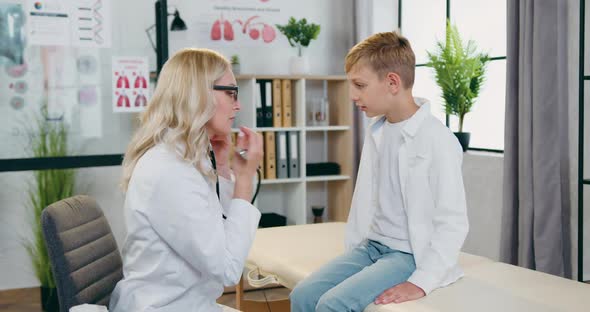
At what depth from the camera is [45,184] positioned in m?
3.55

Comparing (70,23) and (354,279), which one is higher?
(70,23)

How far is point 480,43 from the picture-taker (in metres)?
4.06

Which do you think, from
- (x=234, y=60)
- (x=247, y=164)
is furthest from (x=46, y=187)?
(x=247, y=164)

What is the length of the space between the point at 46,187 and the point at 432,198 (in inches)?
92.3

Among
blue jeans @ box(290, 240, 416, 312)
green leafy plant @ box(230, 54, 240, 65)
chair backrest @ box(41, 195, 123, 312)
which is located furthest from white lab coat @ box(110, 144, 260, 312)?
green leafy plant @ box(230, 54, 240, 65)

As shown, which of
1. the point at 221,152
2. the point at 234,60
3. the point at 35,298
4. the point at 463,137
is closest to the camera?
the point at 221,152

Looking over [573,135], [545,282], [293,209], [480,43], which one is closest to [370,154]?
[545,282]

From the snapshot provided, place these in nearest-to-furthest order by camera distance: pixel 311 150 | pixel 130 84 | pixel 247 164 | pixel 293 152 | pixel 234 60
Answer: pixel 247 164, pixel 130 84, pixel 234 60, pixel 293 152, pixel 311 150

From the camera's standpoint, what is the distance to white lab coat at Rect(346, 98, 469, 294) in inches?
78.0

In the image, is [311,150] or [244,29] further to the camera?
[311,150]

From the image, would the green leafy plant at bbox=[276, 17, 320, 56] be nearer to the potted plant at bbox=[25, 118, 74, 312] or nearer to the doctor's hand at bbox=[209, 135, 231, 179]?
the potted plant at bbox=[25, 118, 74, 312]

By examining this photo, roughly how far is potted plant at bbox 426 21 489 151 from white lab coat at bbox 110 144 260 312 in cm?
248

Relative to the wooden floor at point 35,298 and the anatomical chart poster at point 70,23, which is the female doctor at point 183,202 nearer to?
the wooden floor at point 35,298

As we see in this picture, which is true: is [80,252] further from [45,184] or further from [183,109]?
[45,184]
